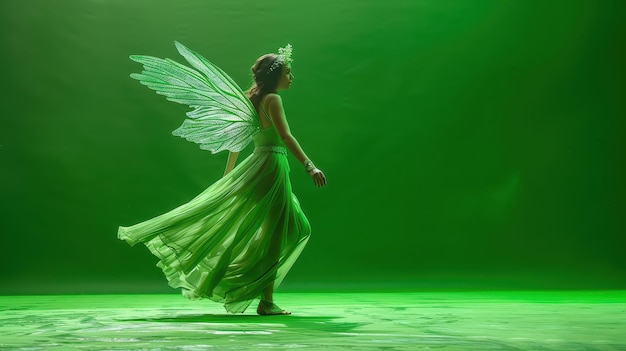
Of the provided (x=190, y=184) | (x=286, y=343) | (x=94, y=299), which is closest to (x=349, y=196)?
(x=190, y=184)

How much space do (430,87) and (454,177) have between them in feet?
2.16

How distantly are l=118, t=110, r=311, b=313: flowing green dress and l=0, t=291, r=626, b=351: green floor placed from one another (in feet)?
0.48

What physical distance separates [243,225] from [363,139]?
223 cm

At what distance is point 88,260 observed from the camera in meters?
5.65

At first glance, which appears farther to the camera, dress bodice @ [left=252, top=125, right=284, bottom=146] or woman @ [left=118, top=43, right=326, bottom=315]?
dress bodice @ [left=252, top=125, right=284, bottom=146]

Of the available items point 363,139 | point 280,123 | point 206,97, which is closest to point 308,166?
point 280,123

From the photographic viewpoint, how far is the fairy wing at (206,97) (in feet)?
12.0

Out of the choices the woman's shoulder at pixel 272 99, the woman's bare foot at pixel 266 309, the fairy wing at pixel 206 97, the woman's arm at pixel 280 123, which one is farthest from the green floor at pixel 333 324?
the woman's shoulder at pixel 272 99

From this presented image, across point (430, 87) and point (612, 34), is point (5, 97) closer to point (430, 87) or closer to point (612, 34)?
point (430, 87)

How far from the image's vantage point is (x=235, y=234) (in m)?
3.65

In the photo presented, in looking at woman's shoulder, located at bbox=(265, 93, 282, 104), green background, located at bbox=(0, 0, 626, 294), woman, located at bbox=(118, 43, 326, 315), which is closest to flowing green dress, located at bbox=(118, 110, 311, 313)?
woman, located at bbox=(118, 43, 326, 315)

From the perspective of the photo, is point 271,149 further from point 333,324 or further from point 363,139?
point 363,139

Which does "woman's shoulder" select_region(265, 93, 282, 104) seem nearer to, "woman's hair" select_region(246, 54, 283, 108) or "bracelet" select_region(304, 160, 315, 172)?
"woman's hair" select_region(246, 54, 283, 108)

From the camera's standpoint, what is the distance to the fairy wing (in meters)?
3.67
